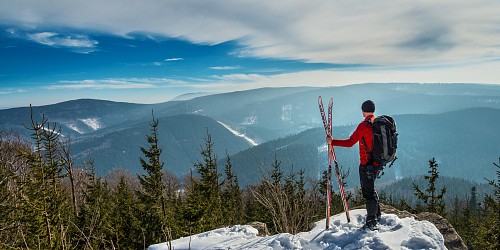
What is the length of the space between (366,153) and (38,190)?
1294cm

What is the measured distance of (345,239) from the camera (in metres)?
4.63

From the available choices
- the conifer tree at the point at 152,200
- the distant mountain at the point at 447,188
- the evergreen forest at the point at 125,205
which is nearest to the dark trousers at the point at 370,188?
the evergreen forest at the point at 125,205

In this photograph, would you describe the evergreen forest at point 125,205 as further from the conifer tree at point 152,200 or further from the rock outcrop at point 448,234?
the rock outcrop at point 448,234

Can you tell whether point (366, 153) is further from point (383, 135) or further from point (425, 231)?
point (425, 231)

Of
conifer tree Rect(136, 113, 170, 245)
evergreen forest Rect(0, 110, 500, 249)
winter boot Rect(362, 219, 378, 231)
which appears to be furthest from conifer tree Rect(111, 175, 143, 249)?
winter boot Rect(362, 219, 378, 231)

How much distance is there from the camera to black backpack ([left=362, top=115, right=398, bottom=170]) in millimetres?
4754

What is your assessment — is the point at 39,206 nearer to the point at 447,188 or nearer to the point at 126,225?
the point at 126,225

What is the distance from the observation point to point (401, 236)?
447 cm

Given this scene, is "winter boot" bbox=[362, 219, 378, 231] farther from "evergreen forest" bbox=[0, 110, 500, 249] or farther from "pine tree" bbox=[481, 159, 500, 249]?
"pine tree" bbox=[481, 159, 500, 249]

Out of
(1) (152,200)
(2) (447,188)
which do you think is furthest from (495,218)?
(2) (447,188)

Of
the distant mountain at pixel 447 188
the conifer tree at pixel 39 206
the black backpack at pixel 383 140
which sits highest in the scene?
the black backpack at pixel 383 140

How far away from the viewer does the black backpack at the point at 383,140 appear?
475 cm

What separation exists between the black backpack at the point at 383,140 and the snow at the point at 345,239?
1.44 m

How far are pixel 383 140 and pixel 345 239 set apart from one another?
7.68 ft
